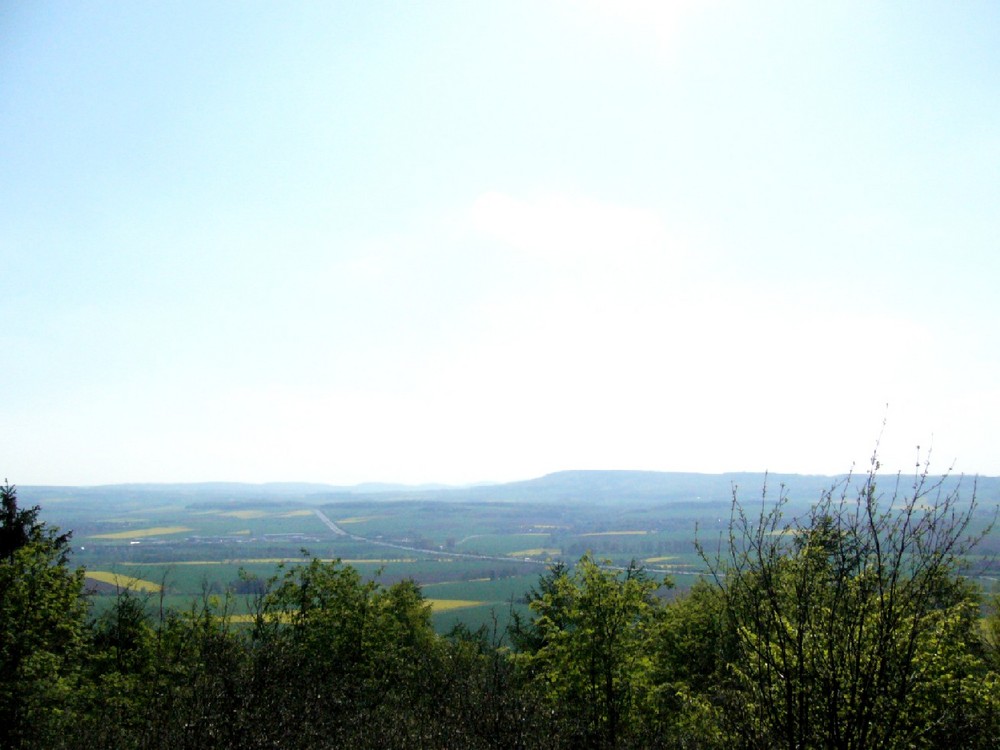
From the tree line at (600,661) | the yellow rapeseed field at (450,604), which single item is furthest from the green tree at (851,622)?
the yellow rapeseed field at (450,604)

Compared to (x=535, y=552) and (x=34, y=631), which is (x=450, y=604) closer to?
(x=535, y=552)

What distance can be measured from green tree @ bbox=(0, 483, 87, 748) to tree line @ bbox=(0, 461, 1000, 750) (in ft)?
0.27

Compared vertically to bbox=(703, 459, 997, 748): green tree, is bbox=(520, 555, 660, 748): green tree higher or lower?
lower

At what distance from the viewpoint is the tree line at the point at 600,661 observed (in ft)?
22.1

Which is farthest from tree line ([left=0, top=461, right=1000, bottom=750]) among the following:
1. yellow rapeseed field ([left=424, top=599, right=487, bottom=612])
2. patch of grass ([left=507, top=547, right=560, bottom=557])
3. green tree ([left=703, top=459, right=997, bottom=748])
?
patch of grass ([left=507, top=547, right=560, bottom=557])

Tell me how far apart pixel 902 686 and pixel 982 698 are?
8.94 meters

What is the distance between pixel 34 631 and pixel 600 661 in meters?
18.7

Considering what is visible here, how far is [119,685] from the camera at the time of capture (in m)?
23.3

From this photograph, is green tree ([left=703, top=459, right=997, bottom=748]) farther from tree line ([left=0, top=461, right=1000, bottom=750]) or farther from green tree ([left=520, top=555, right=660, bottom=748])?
green tree ([left=520, top=555, right=660, bottom=748])

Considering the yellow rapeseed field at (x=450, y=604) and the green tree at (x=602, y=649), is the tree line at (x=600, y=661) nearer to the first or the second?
the green tree at (x=602, y=649)

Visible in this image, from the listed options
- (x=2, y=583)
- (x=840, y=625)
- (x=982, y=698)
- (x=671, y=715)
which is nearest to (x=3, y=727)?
(x=2, y=583)

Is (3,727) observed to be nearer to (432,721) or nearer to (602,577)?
(432,721)

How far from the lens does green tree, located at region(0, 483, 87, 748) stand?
14.4m

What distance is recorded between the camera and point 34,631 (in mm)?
19656
